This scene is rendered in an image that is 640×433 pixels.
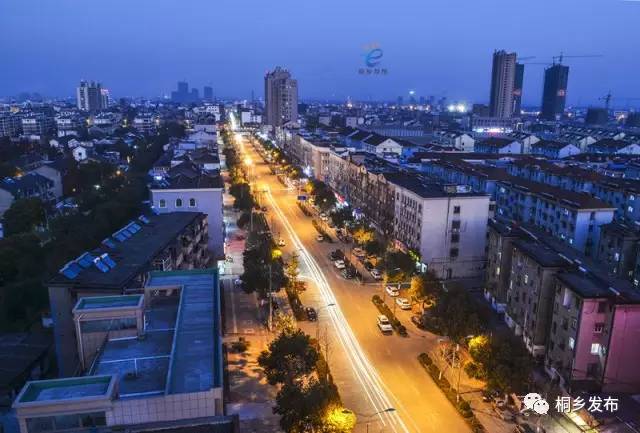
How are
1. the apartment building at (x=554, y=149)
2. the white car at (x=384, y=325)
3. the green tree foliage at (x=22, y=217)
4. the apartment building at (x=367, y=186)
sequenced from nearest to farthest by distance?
the white car at (x=384, y=325), the apartment building at (x=367, y=186), the green tree foliage at (x=22, y=217), the apartment building at (x=554, y=149)

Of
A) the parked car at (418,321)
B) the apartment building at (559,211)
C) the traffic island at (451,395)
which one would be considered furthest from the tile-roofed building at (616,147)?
the traffic island at (451,395)

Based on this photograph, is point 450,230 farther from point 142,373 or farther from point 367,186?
point 142,373

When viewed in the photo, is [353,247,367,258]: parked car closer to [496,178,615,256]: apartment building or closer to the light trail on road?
the light trail on road

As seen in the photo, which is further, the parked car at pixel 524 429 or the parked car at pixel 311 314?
the parked car at pixel 311 314

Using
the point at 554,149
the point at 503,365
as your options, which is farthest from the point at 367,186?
the point at 554,149

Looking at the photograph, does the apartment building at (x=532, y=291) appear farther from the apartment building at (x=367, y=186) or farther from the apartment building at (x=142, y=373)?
the apartment building at (x=367, y=186)

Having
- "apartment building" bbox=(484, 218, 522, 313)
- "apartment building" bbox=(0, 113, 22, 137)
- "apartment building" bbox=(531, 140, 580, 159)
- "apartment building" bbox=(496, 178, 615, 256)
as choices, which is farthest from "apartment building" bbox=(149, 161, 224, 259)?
"apartment building" bbox=(0, 113, 22, 137)

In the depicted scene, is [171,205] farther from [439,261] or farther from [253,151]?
[253,151]
